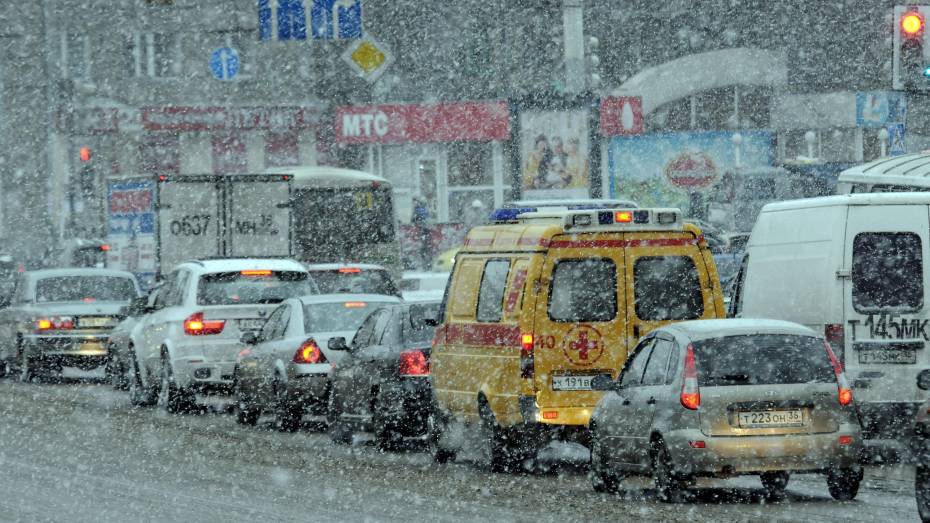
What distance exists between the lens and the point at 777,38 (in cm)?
6300

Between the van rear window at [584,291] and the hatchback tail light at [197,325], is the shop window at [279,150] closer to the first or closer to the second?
the hatchback tail light at [197,325]

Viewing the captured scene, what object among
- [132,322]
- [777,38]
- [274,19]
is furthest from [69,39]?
[132,322]

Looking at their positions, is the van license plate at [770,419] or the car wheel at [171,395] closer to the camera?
the van license plate at [770,419]

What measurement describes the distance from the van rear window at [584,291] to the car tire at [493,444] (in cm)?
97

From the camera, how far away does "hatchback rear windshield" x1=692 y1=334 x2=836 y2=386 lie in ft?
40.1

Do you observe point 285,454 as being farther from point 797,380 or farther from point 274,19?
point 274,19

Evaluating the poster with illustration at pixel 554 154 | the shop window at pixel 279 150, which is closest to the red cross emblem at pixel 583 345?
the poster with illustration at pixel 554 154

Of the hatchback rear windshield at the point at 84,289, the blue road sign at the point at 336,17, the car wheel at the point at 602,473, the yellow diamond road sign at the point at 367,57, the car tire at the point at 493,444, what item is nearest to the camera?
the car wheel at the point at 602,473

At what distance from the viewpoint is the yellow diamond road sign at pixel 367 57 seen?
36.0 m

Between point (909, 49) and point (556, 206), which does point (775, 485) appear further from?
point (556, 206)

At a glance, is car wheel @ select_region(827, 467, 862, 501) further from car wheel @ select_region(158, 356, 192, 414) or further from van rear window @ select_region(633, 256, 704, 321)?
car wheel @ select_region(158, 356, 192, 414)

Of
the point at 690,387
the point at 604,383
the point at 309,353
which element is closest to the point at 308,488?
the point at 604,383

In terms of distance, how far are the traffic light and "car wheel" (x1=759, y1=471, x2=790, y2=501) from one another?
7.28 metres

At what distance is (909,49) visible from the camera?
767 inches
